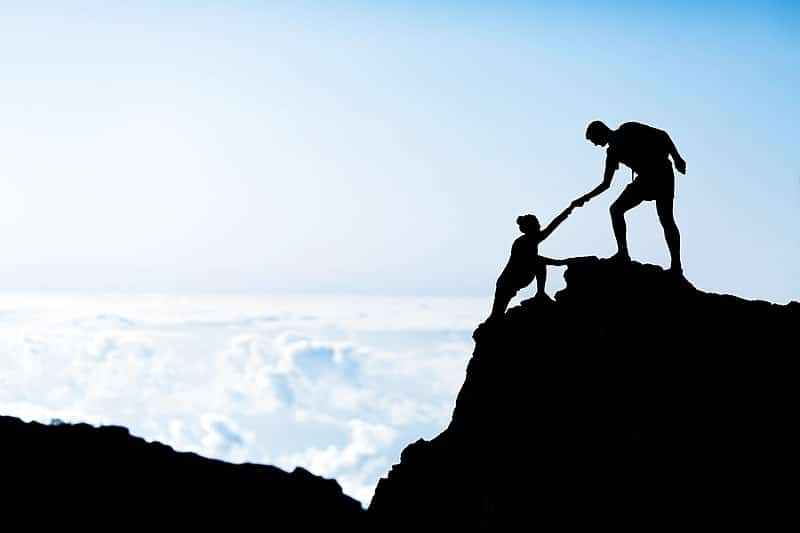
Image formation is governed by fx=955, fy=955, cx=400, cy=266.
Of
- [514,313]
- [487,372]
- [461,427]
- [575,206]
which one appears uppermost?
[575,206]

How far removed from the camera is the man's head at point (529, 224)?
18.3 m

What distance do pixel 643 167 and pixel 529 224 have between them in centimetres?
246

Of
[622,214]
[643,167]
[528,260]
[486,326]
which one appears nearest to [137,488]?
[486,326]

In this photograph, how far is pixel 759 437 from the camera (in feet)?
47.9

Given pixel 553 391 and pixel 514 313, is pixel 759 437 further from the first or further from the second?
pixel 514 313

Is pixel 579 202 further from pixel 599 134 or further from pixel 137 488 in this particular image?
pixel 137 488

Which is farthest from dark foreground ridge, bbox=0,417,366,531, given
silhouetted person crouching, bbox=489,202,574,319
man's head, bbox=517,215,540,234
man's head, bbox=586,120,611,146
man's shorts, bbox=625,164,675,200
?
man's head, bbox=586,120,611,146

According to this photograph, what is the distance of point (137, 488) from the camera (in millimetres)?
55188

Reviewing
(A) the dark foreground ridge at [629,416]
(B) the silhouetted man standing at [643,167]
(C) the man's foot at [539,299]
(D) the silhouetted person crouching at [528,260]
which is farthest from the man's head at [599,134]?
(C) the man's foot at [539,299]

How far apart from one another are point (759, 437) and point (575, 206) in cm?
530

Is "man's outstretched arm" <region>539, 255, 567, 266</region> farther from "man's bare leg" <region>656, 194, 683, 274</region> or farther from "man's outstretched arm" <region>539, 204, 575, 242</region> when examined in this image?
"man's bare leg" <region>656, 194, 683, 274</region>

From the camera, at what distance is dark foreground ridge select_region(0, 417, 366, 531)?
1980 inches

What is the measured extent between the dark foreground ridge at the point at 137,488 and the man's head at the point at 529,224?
3161cm

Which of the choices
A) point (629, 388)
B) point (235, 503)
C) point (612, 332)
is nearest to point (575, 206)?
point (612, 332)
